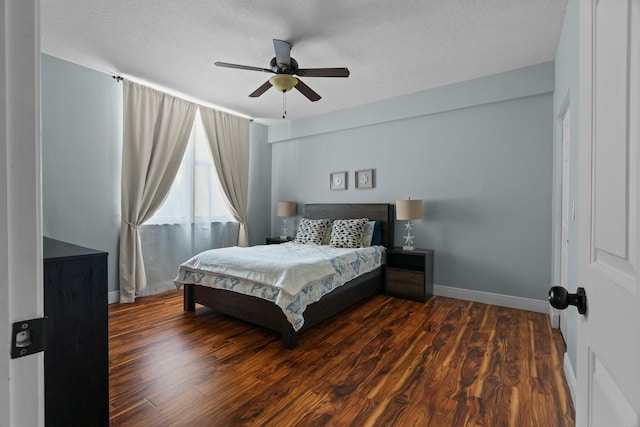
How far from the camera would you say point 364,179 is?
452cm

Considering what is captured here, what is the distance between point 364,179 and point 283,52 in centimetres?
241

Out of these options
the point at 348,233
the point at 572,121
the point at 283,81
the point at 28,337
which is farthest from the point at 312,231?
the point at 28,337

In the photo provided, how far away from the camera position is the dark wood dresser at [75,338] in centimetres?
113

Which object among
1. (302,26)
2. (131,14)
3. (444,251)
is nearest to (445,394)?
(444,251)

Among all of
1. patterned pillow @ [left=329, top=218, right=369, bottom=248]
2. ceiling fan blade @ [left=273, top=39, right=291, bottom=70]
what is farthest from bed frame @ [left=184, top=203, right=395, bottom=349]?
ceiling fan blade @ [left=273, top=39, right=291, bottom=70]

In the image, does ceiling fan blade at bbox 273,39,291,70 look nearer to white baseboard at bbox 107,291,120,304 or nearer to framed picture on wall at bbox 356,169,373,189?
framed picture on wall at bbox 356,169,373,189

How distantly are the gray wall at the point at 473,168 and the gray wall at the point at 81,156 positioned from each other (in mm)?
3120

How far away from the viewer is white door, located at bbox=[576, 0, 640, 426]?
0.47 meters

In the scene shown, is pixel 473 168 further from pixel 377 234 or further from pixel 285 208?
pixel 285 208

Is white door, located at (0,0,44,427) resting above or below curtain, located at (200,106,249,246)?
below

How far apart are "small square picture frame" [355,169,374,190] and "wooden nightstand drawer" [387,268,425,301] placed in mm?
1330

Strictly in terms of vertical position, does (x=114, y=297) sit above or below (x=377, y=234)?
below

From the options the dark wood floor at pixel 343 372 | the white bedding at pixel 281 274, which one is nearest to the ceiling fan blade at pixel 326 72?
the white bedding at pixel 281 274

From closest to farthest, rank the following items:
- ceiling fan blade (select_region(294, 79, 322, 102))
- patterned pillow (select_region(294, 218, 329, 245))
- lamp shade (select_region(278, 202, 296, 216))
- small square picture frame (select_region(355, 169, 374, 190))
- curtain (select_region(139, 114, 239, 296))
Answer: ceiling fan blade (select_region(294, 79, 322, 102))
curtain (select_region(139, 114, 239, 296))
patterned pillow (select_region(294, 218, 329, 245))
small square picture frame (select_region(355, 169, 374, 190))
lamp shade (select_region(278, 202, 296, 216))
